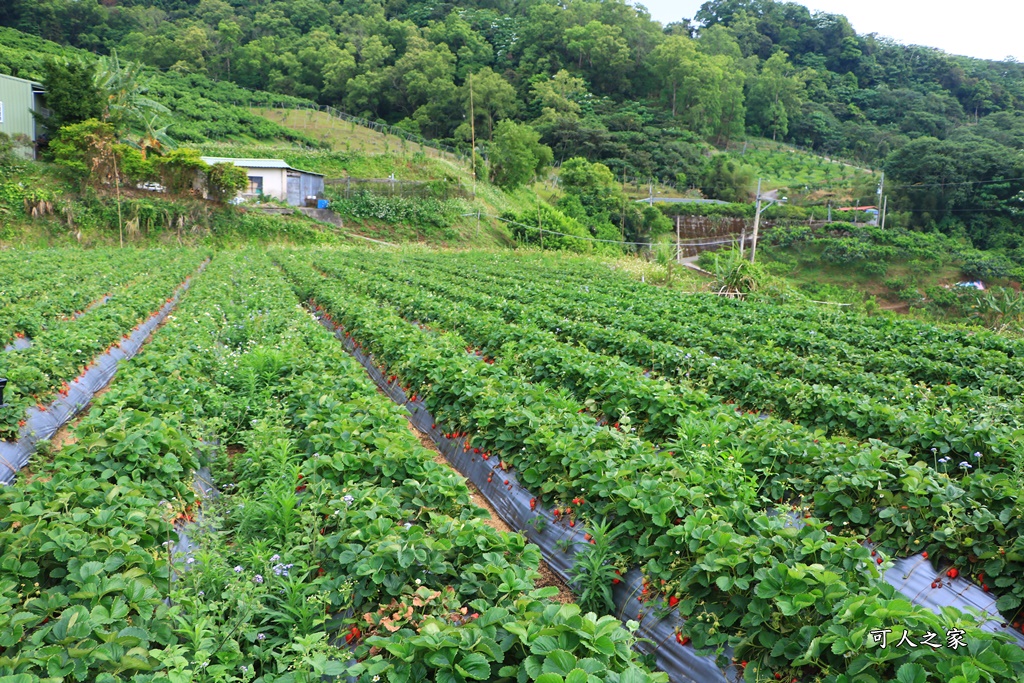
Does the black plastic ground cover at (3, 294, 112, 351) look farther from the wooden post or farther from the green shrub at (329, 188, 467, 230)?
the green shrub at (329, 188, 467, 230)

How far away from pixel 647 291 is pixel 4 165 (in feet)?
103

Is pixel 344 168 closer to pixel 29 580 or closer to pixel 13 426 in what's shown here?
pixel 13 426

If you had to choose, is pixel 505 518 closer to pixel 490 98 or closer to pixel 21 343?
pixel 21 343

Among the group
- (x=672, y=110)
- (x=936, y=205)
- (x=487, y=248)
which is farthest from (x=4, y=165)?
(x=672, y=110)

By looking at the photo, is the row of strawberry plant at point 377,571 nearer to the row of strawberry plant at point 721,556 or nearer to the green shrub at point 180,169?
the row of strawberry plant at point 721,556

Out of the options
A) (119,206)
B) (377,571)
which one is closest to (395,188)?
(119,206)

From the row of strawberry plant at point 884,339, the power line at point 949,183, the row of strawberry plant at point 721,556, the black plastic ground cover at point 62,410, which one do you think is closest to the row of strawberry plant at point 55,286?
the black plastic ground cover at point 62,410

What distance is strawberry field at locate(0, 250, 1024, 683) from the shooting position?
285 cm

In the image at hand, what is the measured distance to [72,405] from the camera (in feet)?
25.6

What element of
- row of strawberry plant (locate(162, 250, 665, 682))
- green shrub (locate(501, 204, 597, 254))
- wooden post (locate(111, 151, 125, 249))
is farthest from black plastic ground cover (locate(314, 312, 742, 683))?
green shrub (locate(501, 204, 597, 254))

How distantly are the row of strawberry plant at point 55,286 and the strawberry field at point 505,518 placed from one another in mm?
2131

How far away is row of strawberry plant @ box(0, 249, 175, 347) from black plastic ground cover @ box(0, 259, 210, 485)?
117cm

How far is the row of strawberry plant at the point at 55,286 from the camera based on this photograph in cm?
999

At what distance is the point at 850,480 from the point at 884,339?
297 inches
